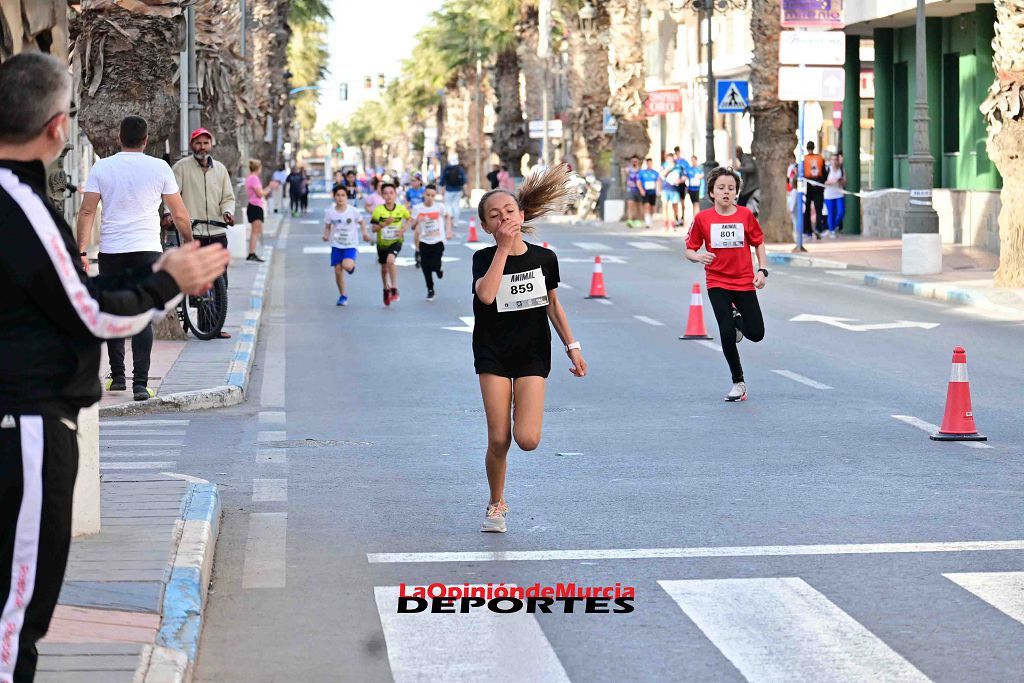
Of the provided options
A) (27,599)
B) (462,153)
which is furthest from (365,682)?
(462,153)

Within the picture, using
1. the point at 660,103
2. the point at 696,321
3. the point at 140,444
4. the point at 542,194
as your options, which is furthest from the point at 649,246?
the point at 542,194

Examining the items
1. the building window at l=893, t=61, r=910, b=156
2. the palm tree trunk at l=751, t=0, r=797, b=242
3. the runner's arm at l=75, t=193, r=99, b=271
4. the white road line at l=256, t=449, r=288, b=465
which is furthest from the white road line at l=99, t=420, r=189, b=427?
the building window at l=893, t=61, r=910, b=156

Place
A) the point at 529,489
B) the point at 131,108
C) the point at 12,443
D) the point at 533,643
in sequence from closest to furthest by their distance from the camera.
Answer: the point at 12,443
the point at 533,643
the point at 529,489
the point at 131,108

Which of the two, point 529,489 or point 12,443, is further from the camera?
point 529,489

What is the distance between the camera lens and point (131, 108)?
18500 millimetres

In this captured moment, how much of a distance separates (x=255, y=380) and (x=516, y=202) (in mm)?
7437

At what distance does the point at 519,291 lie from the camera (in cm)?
854

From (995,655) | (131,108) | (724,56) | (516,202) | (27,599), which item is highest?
(724,56)

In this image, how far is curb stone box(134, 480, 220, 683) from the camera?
5.57 meters

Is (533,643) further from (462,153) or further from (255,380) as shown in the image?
(462,153)

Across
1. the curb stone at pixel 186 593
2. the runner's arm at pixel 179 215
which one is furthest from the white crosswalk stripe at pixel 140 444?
the curb stone at pixel 186 593

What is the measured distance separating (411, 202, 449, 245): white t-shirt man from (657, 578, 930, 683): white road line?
17.8 meters

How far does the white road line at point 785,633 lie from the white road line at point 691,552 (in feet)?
1.83

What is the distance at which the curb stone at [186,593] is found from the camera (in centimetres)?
557
